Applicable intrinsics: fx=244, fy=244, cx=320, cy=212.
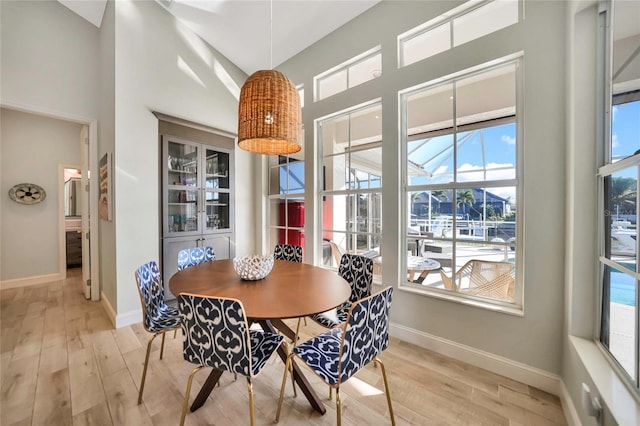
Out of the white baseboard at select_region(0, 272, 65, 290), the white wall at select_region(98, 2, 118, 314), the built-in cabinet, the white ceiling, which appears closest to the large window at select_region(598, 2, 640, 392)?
the white ceiling

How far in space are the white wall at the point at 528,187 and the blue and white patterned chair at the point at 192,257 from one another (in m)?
2.01

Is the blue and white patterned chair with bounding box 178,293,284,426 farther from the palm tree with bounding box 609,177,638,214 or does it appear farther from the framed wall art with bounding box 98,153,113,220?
the framed wall art with bounding box 98,153,113,220

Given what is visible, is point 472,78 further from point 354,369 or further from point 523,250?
point 354,369

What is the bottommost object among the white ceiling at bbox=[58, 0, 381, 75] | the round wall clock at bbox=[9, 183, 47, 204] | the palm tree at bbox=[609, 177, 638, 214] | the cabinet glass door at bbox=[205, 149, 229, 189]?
the palm tree at bbox=[609, 177, 638, 214]

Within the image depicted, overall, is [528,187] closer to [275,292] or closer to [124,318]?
[275,292]

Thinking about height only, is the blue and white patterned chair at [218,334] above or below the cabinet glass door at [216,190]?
below

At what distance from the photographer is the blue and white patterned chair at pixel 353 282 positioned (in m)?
1.95

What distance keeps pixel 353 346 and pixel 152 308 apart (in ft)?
5.02

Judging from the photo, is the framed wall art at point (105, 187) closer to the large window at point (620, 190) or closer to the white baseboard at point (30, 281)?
the white baseboard at point (30, 281)

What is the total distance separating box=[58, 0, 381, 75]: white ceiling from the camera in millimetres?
2727

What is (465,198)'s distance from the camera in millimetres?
2189

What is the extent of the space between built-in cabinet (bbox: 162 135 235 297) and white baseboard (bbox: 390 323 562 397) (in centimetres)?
276

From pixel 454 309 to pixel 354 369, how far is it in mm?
1357

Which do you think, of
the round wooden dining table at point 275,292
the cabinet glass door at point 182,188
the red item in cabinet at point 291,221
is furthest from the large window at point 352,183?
the cabinet glass door at point 182,188
